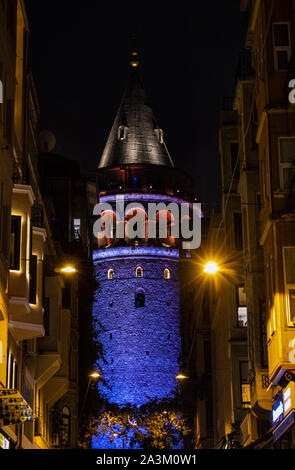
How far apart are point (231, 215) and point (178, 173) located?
Result: 151 ft

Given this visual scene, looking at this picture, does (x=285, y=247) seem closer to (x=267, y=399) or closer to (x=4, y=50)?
(x=267, y=399)

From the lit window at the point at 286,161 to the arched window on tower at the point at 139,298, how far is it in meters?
53.0

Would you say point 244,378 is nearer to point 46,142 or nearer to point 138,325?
point 46,142

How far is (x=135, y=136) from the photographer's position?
9031 cm

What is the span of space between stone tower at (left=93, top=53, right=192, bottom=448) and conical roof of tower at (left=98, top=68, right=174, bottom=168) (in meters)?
1.59

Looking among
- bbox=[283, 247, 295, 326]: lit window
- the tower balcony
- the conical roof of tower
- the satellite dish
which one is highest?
the conical roof of tower

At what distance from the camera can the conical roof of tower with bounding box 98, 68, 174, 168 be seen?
290 ft

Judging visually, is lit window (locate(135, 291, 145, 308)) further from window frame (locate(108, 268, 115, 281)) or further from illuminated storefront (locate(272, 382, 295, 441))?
illuminated storefront (locate(272, 382, 295, 441))

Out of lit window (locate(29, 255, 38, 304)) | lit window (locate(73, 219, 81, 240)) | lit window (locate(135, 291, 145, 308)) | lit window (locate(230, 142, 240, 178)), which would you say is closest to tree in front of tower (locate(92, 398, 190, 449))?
lit window (locate(135, 291, 145, 308))

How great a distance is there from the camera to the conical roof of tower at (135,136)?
88.4m

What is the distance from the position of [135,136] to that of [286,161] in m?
64.1
